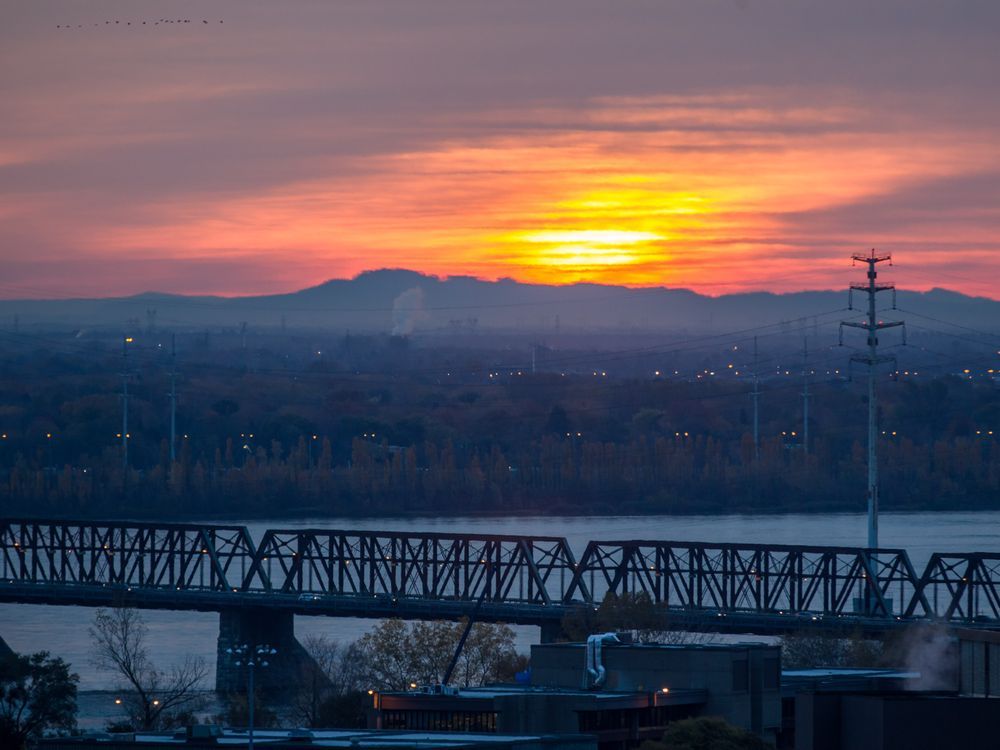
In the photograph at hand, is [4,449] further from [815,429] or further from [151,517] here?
[815,429]

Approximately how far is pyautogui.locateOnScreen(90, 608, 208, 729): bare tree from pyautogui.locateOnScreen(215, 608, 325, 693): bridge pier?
30.7 inches

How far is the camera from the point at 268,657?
196 feet

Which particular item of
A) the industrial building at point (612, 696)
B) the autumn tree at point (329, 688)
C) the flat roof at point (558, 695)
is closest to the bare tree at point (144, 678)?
the autumn tree at point (329, 688)

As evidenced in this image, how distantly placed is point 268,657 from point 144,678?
509 cm

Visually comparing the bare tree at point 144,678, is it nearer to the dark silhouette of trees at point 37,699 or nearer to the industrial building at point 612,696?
the dark silhouette of trees at point 37,699

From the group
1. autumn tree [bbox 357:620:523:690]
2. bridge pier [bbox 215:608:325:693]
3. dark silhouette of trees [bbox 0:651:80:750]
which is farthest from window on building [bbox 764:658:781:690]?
bridge pier [bbox 215:608:325:693]

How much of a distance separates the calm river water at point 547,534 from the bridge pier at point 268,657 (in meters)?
2.03

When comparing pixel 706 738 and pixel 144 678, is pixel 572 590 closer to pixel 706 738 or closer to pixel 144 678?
pixel 144 678

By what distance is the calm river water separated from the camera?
67.4m

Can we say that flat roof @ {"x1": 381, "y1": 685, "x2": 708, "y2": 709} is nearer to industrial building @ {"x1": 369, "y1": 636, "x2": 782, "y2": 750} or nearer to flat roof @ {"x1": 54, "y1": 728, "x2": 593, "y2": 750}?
industrial building @ {"x1": 369, "y1": 636, "x2": 782, "y2": 750}

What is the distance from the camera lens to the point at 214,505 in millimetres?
129625

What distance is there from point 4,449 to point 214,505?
27.1 m

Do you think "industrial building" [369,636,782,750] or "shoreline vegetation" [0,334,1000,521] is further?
"shoreline vegetation" [0,334,1000,521]

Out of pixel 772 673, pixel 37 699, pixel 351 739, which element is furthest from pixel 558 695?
pixel 37 699
